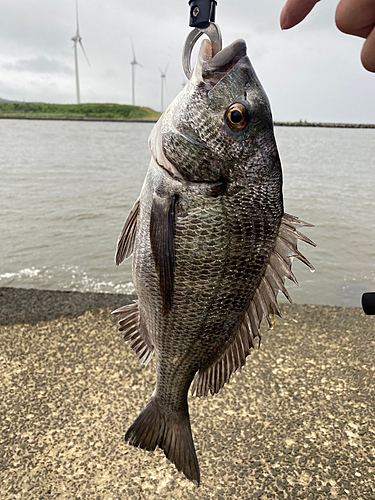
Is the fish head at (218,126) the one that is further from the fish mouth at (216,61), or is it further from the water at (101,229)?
the water at (101,229)

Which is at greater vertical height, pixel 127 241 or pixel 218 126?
pixel 218 126

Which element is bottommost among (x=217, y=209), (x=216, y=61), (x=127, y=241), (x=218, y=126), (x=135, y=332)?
(x=135, y=332)

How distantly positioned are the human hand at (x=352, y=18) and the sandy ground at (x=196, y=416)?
2.78 meters

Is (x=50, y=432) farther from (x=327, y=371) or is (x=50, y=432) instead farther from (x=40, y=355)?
(x=327, y=371)

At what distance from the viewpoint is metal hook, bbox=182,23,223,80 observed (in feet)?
3.50

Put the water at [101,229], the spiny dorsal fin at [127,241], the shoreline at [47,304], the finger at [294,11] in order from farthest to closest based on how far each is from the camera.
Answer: the water at [101,229] < the shoreline at [47,304] < the spiny dorsal fin at [127,241] < the finger at [294,11]

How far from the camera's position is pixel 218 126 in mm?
1263

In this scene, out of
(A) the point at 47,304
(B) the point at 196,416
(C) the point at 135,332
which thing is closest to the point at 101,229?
(A) the point at 47,304

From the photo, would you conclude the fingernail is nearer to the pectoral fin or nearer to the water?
the pectoral fin

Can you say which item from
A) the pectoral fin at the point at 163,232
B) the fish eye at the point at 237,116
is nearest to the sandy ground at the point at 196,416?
the pectoral fin at the point at 163,232

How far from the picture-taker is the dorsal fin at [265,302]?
130 cm

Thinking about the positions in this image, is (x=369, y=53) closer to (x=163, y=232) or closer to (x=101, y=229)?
(x=163, y=232)

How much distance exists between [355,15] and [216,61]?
0.39 m

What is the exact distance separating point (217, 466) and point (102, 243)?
242 inches
